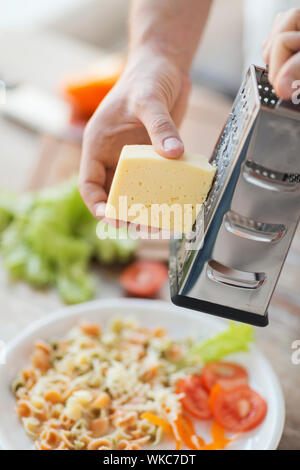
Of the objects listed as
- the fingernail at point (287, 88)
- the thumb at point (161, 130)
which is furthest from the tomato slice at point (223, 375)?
the fingernail at point (287, 88)

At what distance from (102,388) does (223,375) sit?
384mm

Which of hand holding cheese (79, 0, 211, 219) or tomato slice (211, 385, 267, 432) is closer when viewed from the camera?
hand holding cheese (79, 0, 211, 219)

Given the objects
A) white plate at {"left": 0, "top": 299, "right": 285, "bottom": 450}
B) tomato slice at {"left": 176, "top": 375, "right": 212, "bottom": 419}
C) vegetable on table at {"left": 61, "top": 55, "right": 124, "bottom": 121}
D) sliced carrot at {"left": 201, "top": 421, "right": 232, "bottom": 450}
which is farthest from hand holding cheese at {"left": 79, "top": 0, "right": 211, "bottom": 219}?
vegetable on table at {"left": 61, "top": 55, "right": 124, "bottom": 121}

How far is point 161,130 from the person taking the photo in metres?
1.30

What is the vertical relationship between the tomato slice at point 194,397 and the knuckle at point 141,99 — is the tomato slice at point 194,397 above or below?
below

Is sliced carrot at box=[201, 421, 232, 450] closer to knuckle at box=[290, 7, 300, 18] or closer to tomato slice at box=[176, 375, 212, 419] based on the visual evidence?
tomato slice at box=[176, 375, 212, 419]

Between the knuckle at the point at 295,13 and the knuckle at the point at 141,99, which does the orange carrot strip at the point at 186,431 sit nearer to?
the knuckle at the point at 141,99

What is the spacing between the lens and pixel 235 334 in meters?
1.76

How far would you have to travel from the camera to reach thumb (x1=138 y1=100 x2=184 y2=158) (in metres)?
1.22

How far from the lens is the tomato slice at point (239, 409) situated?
5.32 ft

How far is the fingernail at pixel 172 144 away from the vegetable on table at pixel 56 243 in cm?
104

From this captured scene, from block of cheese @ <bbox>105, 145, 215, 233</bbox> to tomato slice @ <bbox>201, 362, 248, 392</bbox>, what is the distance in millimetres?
654
